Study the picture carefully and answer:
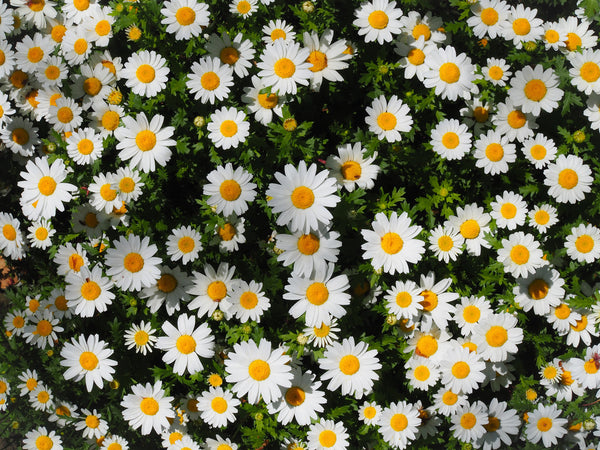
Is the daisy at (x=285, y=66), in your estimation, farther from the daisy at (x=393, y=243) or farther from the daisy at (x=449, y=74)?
the daisy at (x=393, y=243)

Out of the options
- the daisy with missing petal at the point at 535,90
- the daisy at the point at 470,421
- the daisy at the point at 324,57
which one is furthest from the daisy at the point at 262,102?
the daisy at the point at 470,421

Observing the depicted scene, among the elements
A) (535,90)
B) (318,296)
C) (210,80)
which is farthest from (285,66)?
(535,90)

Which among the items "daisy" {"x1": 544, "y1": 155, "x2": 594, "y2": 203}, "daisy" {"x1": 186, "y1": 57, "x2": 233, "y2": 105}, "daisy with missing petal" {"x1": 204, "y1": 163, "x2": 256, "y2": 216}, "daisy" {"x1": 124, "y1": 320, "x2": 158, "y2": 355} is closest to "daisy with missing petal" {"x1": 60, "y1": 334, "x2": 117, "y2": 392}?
"daisy" {"x1": 124, "y1": 320, "x2": 158, "y2": 355}

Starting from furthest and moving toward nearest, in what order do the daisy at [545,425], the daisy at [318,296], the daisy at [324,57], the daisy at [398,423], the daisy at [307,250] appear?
1. the daisy at [545,425]
2. the daisy at [324,57]
3. the daisy at [398,423]
4. the daisy at [318,296]
5. the daisy at [307,250]

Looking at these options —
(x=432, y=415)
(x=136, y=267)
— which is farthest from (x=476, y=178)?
(x=136, y=267)

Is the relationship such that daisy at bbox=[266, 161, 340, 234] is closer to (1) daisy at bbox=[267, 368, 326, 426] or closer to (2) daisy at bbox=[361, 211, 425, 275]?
(2) daisy at bbox=[361, 211, 425, 275]

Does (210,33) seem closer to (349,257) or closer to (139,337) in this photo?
(349,257)

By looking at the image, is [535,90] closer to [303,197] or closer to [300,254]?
[303,197]
